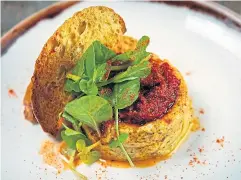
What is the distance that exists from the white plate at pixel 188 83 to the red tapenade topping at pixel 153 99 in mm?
335

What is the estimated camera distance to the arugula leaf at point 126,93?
300 centimetres

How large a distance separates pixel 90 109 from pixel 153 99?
37cm

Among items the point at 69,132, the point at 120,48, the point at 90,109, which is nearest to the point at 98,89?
the point at 90,109

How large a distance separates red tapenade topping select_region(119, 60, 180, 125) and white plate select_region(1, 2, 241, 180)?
1.10 feet

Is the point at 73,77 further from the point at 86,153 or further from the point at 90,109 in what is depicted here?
the point at 86,153

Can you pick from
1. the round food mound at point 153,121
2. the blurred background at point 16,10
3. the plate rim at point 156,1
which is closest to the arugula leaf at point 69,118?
the round food mound at point 153,121

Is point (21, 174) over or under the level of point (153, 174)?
under

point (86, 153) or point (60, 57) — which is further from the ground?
point (60, 57)

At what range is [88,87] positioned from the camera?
3.05 metres

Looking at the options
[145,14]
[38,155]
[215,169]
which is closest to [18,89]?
[38,155]

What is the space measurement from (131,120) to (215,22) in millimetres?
1139

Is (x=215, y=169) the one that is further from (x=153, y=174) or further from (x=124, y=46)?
(x=124, y=46)

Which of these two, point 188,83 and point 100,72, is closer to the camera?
point 100,72

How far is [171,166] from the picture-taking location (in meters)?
3.19
